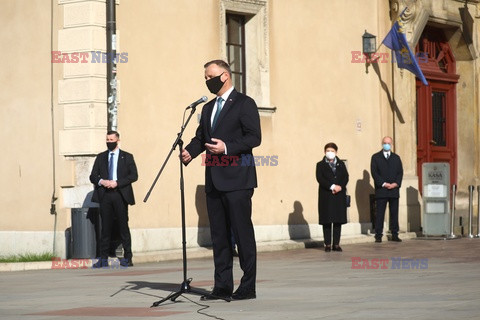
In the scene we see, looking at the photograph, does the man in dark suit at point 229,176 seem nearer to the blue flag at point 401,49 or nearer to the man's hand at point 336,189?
→ the man's hand at point 336,189

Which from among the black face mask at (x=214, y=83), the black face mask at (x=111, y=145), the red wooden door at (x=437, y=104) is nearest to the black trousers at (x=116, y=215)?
→ the black face mask at (x=111, y=145)

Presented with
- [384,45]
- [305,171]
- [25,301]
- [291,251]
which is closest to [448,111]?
[384,45]

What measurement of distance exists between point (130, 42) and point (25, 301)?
8110 mm

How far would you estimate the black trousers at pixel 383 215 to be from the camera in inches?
872

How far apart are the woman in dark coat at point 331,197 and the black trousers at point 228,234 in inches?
354

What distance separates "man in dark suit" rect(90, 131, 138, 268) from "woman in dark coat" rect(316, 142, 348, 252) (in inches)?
151

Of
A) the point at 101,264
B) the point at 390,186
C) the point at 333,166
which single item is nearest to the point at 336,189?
the point at 333,166

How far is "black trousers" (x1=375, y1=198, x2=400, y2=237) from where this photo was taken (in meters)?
22.1

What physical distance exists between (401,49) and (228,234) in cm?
1391

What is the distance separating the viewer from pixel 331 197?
19.6 meters

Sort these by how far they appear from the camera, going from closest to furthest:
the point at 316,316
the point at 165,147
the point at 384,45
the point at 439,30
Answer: the point at 316,316
the point at 165,147
the point at 384,45
the point at 439,30

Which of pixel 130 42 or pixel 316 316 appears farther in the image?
pixel 130 42

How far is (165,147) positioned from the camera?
19078mm

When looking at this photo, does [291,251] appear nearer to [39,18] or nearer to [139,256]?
[139,256]
